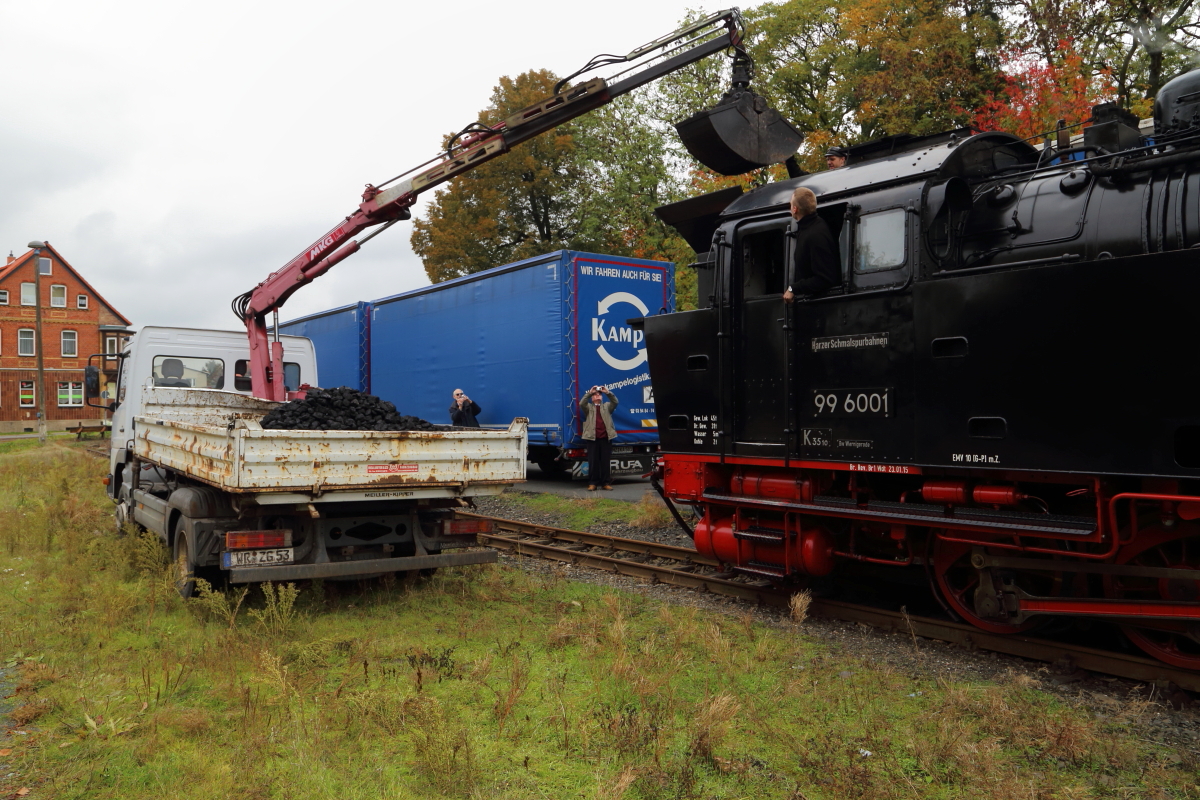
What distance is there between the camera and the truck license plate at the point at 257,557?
5.94m

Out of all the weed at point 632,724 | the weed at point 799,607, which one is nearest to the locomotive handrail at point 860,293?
the weed at point 799,607

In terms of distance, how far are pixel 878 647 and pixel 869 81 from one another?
18.2 metres

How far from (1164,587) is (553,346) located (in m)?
11.1

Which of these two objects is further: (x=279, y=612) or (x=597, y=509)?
(x=597, y=509)

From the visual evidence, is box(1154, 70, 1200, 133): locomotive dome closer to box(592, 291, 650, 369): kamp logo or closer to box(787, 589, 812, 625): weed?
box(787, 589, 812, 625): weed

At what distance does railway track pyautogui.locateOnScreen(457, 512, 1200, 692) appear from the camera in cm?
490

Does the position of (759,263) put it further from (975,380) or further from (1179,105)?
(1179,105)

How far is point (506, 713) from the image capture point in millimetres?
4250

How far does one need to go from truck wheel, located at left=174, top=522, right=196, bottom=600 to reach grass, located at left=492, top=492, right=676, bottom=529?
529 cm

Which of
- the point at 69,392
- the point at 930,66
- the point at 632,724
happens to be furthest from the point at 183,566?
the point at 69,392

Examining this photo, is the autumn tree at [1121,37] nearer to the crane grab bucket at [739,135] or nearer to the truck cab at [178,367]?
the crane grab bucket at [739,135]

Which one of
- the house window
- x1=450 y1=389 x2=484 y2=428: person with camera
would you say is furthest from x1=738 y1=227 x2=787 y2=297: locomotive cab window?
the house window

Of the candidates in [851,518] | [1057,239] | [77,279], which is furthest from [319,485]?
[77,279]

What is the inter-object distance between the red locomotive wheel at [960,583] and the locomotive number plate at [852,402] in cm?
99
